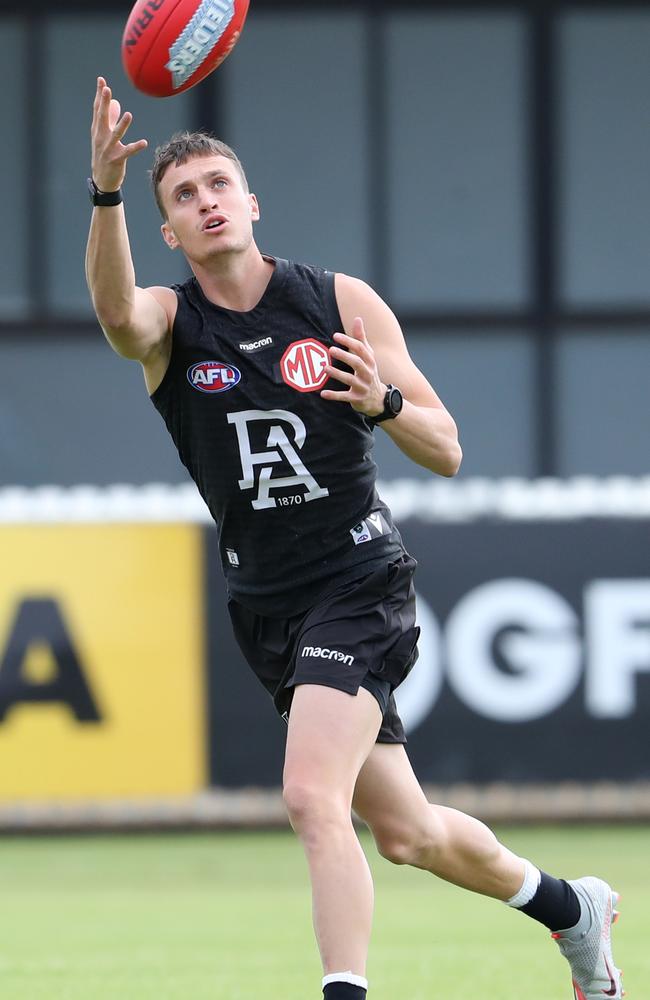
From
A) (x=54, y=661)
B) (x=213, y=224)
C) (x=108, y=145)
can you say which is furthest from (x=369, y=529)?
(x=54, y=661)

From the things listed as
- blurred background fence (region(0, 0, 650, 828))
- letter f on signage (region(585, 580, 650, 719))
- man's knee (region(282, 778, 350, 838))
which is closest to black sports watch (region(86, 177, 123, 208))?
man's knee (region(282, 778, 350, 838))

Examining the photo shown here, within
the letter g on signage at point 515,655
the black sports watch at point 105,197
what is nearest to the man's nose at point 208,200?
the black sports watch at point 105,197

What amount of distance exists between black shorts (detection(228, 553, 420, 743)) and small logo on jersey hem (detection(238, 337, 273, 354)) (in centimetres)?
66

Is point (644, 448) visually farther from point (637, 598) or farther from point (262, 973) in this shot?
point (262, 973)

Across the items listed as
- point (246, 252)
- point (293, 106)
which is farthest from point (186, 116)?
point (246, 252)

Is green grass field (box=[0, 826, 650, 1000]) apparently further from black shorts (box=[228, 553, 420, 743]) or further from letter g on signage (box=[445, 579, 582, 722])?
black shorts (box=[228, 553, 420, 743])

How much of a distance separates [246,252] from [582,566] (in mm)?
4632

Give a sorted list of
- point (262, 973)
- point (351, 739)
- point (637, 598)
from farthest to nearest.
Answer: point (637, 598), point (262, 973), point (351, 739)

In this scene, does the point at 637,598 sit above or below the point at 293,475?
below

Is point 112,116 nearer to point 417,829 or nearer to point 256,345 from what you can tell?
point 256,345

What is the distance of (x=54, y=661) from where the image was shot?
8797 millimetres

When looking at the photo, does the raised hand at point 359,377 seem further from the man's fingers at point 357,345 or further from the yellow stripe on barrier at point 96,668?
the yellow stripe on barrier at point 96,668

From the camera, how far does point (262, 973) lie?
565cm

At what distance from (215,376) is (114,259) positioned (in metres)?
0.43
